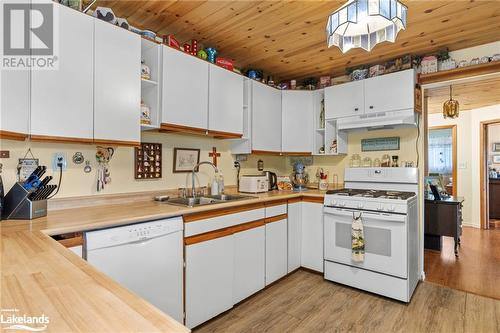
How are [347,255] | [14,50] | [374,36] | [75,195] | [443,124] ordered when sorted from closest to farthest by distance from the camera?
[14,50] < [374,36] < [75,195] < [347,255] < [443,124]

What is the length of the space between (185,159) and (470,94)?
4.41 m

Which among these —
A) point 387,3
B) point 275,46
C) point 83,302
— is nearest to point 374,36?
point 387,3

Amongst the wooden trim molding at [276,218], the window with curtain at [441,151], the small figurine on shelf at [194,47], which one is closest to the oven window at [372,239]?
the wooden trim molding at [276,218]

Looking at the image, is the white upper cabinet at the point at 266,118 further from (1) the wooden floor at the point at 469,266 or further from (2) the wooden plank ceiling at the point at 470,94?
(1) the wooden floor at the point at 469,266

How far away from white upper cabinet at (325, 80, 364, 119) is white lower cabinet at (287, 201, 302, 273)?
3.84 ft

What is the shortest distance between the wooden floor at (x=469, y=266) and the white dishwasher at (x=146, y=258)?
8.76 feet

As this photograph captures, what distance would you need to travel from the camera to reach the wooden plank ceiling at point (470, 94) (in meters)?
3.59

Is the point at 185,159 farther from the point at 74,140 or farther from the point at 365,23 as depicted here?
the point at 365,23

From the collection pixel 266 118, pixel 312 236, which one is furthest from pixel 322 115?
pixel 312 236

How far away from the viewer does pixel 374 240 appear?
2.54 m

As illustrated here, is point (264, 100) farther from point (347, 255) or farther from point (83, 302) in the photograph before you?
point (83, 302)

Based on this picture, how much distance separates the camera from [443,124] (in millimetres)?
5645

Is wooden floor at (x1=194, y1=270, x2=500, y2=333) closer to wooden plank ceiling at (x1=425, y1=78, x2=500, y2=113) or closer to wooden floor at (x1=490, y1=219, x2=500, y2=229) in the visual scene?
wooden plank ceiling at (x1=425, y1=78, x2=500, y2=113)

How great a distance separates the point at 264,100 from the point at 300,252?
181cm
